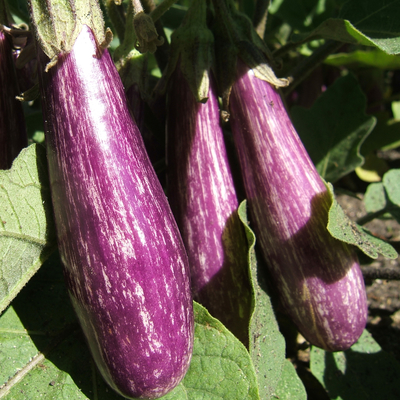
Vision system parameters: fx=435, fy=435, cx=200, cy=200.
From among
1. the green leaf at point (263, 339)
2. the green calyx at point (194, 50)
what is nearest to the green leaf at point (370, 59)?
the green calyx at point (194, 50)

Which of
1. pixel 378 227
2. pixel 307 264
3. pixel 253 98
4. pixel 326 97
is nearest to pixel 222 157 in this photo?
pixel 253 98

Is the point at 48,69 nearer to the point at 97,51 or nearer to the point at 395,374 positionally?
the point at 97,51

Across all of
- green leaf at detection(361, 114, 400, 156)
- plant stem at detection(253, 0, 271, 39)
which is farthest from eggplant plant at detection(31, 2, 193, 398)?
green leaf at detection(361, 114, 400, 156)

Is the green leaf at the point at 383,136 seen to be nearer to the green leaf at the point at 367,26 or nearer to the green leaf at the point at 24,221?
the green leaf at the point at 367,26

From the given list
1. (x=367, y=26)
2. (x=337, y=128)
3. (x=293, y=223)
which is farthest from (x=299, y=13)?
(x=293, y=223)

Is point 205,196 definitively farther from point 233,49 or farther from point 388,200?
point 388,200
